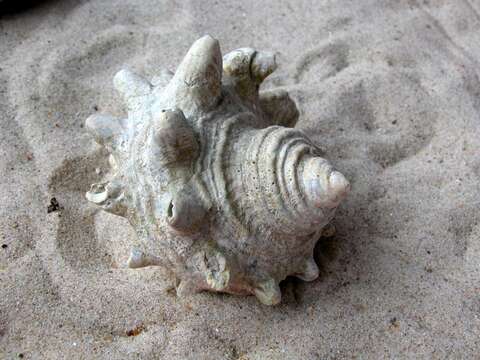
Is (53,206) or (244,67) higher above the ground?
(244,67)

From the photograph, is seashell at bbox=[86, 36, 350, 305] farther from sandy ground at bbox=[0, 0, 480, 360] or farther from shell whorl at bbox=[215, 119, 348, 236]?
sandy ground at bbox=[0, 0, 480, 360]

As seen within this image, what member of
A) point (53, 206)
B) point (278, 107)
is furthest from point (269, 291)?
point (53, 206)

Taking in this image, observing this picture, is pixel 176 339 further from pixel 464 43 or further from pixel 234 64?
pixel 464 43

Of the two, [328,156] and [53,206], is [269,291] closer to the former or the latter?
[328,156]

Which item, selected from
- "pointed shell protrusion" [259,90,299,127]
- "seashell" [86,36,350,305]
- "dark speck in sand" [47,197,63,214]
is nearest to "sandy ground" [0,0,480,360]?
"dark speck in sand" [47,197,63,214]

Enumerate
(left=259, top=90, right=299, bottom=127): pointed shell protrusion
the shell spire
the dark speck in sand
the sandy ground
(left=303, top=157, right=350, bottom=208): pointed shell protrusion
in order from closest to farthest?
(left=303, top=157, right=350, bottom=208): pointed shell protrusion
the shell spire
the sandy ground
(left=259, top=90, right=299, bottom=127): pointed shell protrusion
the dark speck in sand

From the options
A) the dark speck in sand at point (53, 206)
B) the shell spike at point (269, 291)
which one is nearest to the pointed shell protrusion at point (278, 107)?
the shell spike at point (269, 291)

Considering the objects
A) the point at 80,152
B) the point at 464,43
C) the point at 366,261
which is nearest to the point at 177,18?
the point at 80,152
